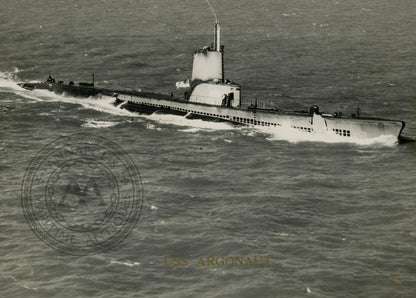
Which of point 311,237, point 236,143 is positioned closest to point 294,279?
point 311,237

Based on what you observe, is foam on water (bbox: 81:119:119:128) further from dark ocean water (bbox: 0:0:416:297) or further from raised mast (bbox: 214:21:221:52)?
raised mast (bbox: 214:21:221:52)

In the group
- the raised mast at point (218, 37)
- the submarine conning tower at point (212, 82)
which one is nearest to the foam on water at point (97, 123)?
the submarine conning tower at point (212, 82)

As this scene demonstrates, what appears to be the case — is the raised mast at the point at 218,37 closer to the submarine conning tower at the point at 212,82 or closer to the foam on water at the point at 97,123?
the submarine conning tower at the point at 212,82

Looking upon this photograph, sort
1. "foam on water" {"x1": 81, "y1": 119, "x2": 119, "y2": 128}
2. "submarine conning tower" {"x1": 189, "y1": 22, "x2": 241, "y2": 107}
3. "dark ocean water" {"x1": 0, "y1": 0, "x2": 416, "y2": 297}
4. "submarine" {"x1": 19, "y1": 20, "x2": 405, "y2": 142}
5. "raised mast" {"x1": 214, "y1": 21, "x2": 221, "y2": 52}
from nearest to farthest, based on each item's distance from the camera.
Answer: "dark ocean water" {"x1": 0, "y1": 0, "x2": 416, "y2": 297}
"submarine" {"x1": 19, "y1": 20, "x2": 405, "y2": 142}
"foam on water" {"x1": 81, "y1": 119, "x2": 119, "y2": 128}
"raised mast" {"x1": 214, "y1": 21, "x2": 221, "y2": 52}
"submarine conning tower" {"x1": 189, "y1": 22, "x2": 241, "y2": 107}

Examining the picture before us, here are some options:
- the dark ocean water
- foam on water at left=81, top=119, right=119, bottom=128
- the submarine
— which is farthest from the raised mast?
foam on water at left=81, top=119, right=119, bottom=128

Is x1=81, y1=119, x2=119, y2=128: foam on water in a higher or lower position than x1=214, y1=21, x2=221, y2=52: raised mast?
lower

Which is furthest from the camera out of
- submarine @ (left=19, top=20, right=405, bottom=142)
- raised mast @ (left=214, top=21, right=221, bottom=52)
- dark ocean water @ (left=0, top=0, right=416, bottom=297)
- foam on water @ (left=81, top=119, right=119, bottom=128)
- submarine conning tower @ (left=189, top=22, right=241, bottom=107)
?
submarine conning tower @ (left=189, top=22, right=241, bottom=107)

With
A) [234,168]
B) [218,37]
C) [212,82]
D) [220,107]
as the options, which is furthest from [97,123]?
[234,168]

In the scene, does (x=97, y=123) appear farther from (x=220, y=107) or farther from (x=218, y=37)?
(x=218, y=37)
